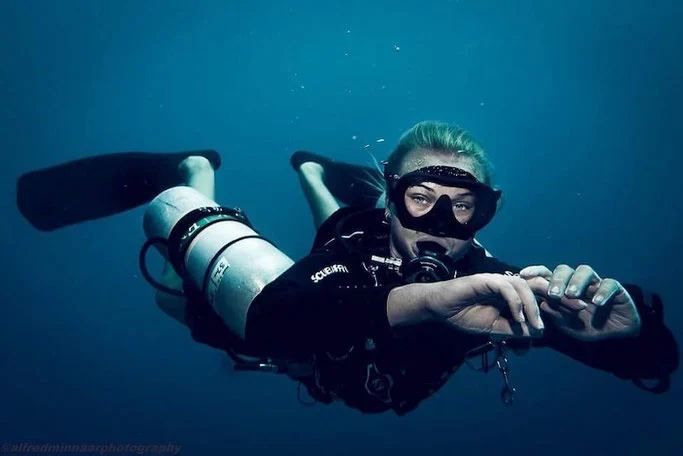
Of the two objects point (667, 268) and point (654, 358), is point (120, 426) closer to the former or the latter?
point (654, 358)

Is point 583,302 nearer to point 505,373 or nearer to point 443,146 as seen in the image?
point 505,373

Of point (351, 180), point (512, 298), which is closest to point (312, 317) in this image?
point (512, 298)

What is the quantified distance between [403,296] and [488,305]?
31 cm

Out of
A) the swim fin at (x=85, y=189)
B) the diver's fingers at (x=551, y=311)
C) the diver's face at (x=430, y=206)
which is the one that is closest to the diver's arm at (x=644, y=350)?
the diver's fingers at (x=551, y=311)

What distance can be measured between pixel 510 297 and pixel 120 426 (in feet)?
53.1

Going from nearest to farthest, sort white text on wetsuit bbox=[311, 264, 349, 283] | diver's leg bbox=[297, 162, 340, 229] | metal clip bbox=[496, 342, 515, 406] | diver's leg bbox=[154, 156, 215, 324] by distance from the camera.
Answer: white text on wetsuit bbox=[311, 264, 349, 283]
metal clip bbox=[496, 342, 515, 406]
diver's leg bbox=[154, 156, 215, 324]
diver's leg bbox=[297, 162, 340, 229]

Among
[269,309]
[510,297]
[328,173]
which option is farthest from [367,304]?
[328,173]

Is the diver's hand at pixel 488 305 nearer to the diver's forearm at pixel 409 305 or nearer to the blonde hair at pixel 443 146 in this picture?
the diver's forearm at pixel 409 305

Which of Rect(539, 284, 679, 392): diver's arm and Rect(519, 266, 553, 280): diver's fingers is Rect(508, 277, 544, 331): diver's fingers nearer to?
Rect(519, 266, 553, 280): diver's fingers

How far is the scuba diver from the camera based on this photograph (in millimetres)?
1715

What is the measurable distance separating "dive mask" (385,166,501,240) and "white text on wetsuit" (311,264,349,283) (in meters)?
0.47

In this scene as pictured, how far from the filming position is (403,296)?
5.81 ft

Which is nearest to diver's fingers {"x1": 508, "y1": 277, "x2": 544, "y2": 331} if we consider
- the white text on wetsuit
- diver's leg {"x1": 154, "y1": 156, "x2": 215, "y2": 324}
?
the white text on wetsuit

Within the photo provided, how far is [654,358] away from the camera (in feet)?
7.96
